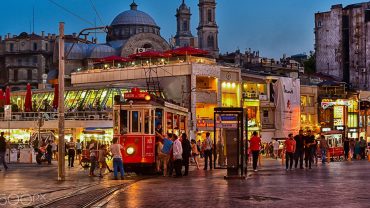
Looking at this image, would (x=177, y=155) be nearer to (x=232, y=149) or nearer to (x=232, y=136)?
(x=232, y=149)

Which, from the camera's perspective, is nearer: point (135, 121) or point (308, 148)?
point (135, 121)

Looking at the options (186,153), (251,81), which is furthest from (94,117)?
(186,153)

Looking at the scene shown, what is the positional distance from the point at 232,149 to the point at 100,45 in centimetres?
7671

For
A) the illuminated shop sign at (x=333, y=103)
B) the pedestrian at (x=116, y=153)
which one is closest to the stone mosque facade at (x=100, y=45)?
the illuminated shop sign at (x=333, y=103)

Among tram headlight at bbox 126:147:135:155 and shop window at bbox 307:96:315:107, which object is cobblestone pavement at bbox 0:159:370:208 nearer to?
tram headlight at bbox 126:147:135:155

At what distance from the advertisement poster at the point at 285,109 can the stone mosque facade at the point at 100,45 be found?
21.3 m

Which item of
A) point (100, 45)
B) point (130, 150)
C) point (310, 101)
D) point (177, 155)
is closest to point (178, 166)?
point (177, 155)

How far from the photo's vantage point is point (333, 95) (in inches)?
3275

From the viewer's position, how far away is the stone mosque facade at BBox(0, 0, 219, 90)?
9494 centimetres

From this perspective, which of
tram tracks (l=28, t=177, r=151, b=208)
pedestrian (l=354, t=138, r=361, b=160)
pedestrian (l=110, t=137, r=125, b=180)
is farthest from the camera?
pedestrian (l=354, t=138, r=361, b=160)

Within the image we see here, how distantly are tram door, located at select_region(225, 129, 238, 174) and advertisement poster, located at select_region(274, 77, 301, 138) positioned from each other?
5333cm

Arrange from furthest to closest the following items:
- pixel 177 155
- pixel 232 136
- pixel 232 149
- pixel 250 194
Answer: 1. pixel 177 155
2. pixel 232 149
3. pixel 232 136
4. pixel 250 194

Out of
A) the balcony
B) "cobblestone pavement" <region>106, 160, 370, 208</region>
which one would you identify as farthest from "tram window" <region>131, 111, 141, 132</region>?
the balcony

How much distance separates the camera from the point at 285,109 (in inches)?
3049
